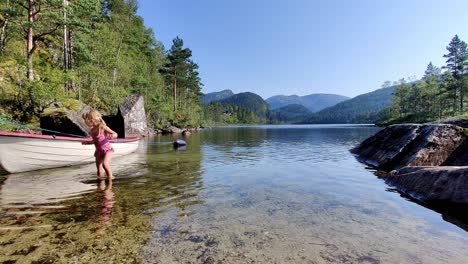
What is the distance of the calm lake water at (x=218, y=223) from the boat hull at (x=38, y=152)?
92 centimetres

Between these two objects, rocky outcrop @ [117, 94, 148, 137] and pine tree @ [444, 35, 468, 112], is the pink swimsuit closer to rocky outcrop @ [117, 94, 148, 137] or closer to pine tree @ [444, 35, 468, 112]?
rocky outcrop @ [117, 94, 148, 137]

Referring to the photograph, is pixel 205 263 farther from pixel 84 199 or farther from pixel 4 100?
pixel 4 100

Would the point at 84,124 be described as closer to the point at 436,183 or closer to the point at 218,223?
the point at 218,223

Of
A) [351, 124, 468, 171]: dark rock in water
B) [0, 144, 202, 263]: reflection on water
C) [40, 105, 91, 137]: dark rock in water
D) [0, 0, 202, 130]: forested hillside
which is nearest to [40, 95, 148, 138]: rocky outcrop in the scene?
[40, 105, 91, 137]: dark rock in water

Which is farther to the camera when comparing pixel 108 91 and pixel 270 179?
pixel 108 91

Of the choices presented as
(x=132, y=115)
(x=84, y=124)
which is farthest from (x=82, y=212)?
(x=132, y=115)

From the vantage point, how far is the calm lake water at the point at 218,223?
4336 mm

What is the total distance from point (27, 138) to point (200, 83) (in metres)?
79.0

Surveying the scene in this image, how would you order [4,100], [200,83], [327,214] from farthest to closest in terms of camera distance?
[200,83]
[4,100]
[327,214]

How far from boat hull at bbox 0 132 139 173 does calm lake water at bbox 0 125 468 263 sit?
3.01ft

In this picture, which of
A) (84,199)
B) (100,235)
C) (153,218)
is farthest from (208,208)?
(84,199)

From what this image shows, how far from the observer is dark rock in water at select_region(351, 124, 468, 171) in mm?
11195

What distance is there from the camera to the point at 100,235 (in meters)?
4.96

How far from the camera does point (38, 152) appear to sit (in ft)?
37.1
